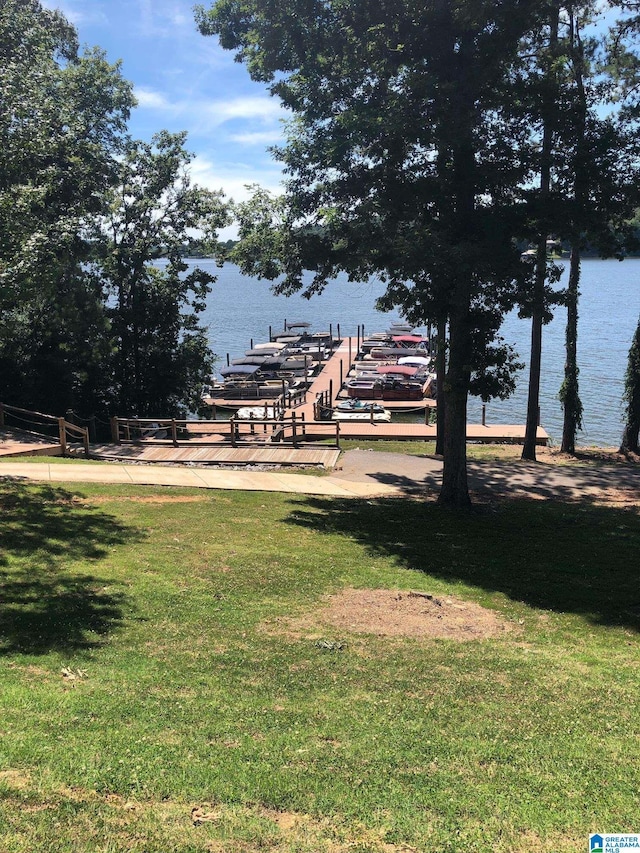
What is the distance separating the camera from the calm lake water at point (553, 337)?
1519 inches

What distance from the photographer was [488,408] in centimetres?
4241

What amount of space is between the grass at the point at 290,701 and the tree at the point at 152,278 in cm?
1773

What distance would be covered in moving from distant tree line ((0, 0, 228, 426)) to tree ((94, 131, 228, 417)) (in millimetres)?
42

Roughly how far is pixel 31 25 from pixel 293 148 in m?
8.01

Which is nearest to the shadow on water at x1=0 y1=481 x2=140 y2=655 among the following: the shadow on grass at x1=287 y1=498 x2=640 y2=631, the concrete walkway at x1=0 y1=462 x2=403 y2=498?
the concrete walkway at x1=0 y1=462 x2=403 y2=498

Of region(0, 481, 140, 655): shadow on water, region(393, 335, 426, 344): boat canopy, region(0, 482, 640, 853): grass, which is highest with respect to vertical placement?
region(393, 335, 426, 344): boat canopy

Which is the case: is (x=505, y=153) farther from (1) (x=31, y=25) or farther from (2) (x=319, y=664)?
(1) (x=31, y=25)

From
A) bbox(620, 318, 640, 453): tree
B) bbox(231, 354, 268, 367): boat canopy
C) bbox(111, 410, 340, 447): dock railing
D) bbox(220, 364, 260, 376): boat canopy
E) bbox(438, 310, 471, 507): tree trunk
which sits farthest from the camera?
bbox(231, 354, 268, 367): boat canopy

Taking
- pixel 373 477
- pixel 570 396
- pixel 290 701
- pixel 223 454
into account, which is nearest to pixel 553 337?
pixel 570 396

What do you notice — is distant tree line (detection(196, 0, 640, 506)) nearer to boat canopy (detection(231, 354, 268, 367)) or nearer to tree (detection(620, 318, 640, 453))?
tree (detection(620, 318, 640, 453))

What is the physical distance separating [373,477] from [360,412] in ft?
62.2

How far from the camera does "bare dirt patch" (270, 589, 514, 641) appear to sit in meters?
Answer: 8.03

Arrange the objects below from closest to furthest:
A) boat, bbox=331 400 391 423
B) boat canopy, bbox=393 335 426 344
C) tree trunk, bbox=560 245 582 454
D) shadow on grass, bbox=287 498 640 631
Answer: shadow on grass, bbox=287 498 640 631, tree trunk, bbox=560 245 582 454, boat, bbox=331 400 391 423, boat canopy, bbox=393 335 426 344

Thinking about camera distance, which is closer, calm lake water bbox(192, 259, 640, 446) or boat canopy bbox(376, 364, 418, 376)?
calm lake water bbox(192, 259, 640, 446)
